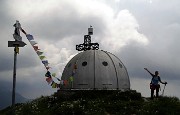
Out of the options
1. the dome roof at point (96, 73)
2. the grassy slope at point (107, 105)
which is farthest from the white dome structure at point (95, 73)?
the grassy slope at point (107, 105)

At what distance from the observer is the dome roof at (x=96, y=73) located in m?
34.2

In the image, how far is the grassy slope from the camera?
2284 cm

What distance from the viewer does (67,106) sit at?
25281mm

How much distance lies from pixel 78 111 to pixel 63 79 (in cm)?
1385

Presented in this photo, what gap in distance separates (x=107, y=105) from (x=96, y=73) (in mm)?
8969

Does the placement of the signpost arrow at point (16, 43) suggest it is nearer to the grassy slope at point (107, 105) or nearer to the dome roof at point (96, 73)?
the grassy slope at point (107, 105)

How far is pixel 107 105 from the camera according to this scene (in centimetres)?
2572

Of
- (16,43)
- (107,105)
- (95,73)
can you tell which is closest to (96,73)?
(95,73)

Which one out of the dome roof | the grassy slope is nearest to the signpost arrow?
the grassy slope

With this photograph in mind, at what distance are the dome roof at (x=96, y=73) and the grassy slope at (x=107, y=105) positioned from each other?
2460 mm

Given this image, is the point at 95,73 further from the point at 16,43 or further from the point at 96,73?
the point at 16,43

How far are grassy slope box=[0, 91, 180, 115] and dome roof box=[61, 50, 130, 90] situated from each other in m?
2.46

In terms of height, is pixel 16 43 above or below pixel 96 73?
above

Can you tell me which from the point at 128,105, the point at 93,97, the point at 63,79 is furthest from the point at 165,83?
the point at 63,79
